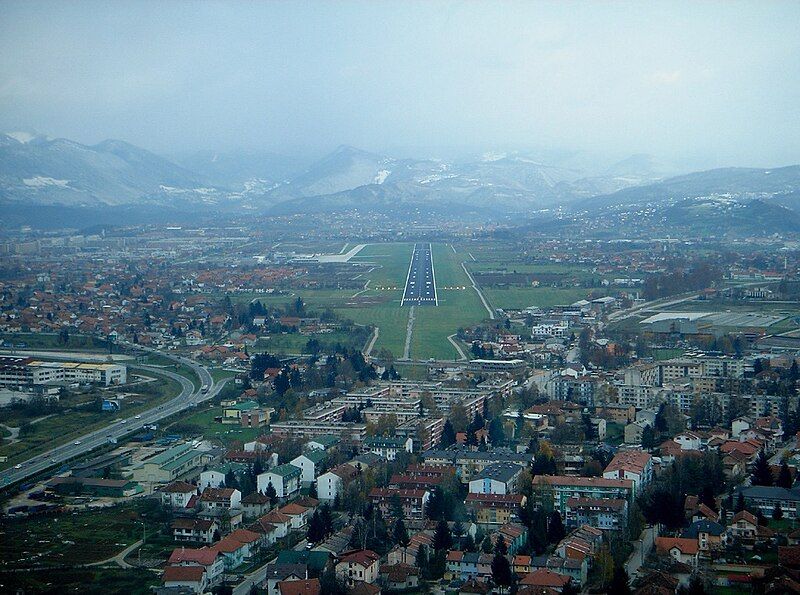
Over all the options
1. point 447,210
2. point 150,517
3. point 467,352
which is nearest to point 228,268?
point 467,352

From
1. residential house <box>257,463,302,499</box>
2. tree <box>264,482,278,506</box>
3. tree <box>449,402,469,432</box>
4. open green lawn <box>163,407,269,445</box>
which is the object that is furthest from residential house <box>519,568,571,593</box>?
open green lawn <box>163,407,269,445</box>

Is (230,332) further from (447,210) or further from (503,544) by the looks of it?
(447,210)

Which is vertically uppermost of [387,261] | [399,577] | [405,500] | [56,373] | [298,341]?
[387,261]

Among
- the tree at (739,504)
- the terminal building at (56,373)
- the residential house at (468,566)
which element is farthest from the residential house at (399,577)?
the terminal building at (56,373)

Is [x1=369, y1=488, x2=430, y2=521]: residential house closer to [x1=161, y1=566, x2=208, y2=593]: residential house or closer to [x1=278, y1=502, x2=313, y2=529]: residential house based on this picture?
[x1=278, y1=502, x2=313, y2=529]: residential house

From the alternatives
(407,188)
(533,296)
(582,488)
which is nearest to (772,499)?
(582,488)

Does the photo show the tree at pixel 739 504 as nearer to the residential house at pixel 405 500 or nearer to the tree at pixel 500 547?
the tree at pixel 500 547

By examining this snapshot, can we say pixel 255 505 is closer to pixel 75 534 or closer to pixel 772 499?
pixel 75 534
